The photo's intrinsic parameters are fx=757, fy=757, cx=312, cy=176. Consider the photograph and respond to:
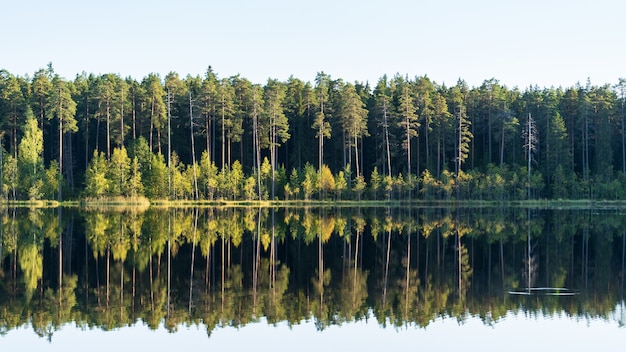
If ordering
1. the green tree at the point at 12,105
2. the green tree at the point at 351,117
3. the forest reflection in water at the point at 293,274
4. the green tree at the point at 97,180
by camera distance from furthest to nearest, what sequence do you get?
the green tree at the point at 351,117 < the green tree at the point at 12,105 < the green tree at the point at 97,180 < the forest reflection in water at the point at 293,274

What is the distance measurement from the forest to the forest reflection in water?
3492 centimetres

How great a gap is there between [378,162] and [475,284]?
68.7 metres

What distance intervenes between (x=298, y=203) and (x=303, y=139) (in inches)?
616

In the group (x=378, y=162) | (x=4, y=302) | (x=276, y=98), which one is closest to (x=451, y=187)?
(x=378, y=162)

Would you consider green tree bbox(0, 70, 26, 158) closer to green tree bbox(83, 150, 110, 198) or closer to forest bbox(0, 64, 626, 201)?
forest bbox(0, 64, 626, 201)

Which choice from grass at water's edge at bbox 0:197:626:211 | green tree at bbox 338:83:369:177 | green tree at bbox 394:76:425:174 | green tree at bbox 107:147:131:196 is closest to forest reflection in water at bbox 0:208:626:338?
grass at water's edge at bbox 0:197:626:211

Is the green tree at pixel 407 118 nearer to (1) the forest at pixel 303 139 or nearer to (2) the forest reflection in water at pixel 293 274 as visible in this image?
(1) the forest at pixel 303 139

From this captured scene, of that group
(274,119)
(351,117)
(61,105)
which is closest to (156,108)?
(61,105)

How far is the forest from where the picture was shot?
83.6 meters

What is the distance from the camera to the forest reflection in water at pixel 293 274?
21141mm

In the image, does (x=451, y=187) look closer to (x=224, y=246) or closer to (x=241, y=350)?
(x=224, y=246)

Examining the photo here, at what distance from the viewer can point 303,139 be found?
99062 mm

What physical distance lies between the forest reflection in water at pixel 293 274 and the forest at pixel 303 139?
34923mm

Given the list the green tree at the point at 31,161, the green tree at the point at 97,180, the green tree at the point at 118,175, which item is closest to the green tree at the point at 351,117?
the green tree at the point at 118,175
